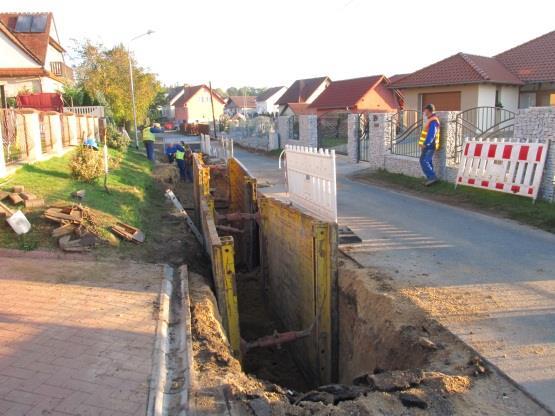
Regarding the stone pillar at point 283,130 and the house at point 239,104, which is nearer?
the stone pillar at point 283,130

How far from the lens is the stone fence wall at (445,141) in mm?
10109

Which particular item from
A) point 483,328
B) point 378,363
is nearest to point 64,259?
point 378,363

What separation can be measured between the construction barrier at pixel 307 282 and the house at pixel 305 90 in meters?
57.1

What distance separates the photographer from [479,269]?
6766mm

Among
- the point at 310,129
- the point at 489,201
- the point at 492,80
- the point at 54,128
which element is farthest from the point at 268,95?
the point at 489,201

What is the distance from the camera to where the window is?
1513 inches

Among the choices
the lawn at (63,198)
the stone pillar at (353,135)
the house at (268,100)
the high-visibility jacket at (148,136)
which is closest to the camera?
the lawn at (63,198)

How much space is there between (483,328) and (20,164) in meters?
10.4

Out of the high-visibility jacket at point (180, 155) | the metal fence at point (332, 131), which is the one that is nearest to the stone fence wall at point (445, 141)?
the metal fence at point (332, 131)

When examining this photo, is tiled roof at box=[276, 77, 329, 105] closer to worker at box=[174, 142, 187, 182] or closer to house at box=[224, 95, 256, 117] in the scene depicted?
house at box=[224, 95, 256, 117]

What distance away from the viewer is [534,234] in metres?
8.51

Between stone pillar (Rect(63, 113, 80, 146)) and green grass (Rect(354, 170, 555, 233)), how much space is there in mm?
10555

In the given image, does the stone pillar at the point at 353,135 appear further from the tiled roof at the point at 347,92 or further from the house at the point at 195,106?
the house at the point at 195,106

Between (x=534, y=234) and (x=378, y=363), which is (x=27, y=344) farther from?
(x=534, y=234)
